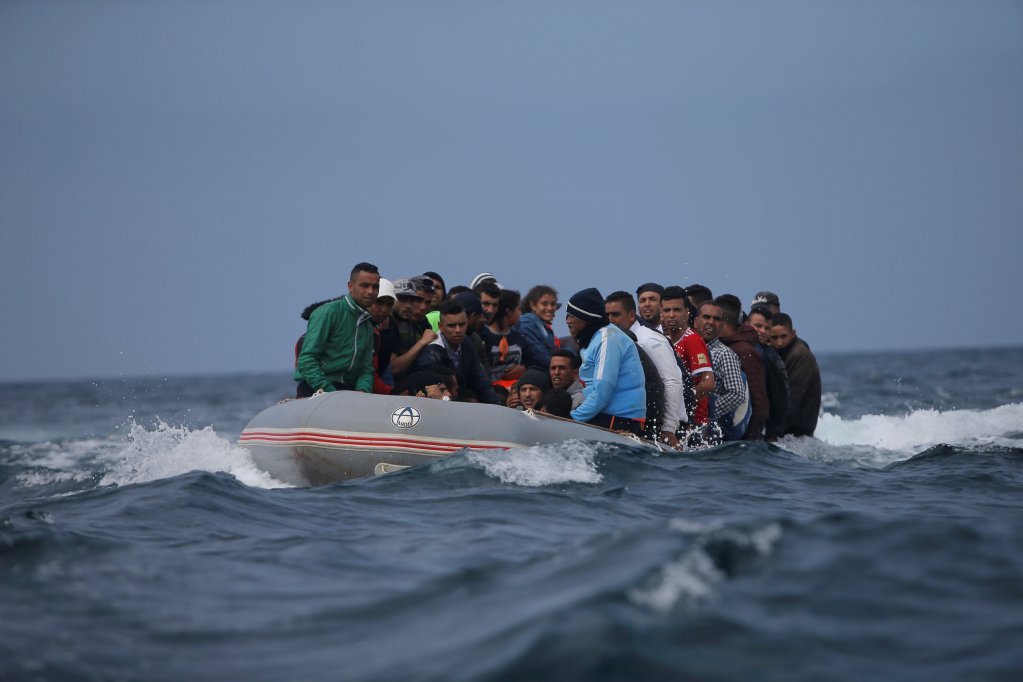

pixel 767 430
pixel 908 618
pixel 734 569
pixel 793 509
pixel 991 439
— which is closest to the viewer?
pixel 908 618

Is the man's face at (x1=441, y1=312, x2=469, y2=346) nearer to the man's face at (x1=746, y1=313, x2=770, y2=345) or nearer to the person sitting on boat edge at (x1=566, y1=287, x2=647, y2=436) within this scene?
the person sitting on boat edge at (x1=566, y1=287, x2=647, y2=436)

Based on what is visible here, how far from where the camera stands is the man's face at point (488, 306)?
9.87m

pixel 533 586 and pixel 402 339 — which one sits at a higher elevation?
pixel 402 339

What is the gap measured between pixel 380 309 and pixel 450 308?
535mm

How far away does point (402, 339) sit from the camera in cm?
907

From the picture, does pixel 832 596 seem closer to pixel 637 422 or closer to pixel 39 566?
pixel 39 566

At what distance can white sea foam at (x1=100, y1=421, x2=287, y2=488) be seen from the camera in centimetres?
862

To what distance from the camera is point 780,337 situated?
1127 centimetres

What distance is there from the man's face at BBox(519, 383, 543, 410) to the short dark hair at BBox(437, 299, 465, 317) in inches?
35.7

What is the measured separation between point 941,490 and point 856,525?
10.9 ft

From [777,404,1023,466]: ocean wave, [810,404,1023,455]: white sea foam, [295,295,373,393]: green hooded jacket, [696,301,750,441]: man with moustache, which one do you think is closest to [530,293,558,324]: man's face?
[696,301,750,441]: man with moustache

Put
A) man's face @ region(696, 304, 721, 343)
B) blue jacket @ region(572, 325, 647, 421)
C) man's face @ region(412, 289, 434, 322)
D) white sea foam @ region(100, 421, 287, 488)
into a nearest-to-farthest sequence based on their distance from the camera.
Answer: blue jacket @ region(572, 325, 647, 421) → white sea foam @ region(100, 421, 287, 488) → man's face @ region(412, 289, 434, 322) → man's face @ region(696, 304, 721, 343)

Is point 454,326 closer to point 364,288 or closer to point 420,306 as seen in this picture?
point 420,306

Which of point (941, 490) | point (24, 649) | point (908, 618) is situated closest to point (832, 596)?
point (908, 618)
